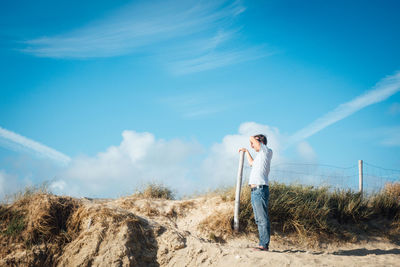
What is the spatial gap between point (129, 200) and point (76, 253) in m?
2.78

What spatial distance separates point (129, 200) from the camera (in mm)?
9500

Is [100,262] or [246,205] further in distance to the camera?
[246,205]

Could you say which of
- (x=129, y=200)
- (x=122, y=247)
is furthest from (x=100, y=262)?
(x=129, y=200)

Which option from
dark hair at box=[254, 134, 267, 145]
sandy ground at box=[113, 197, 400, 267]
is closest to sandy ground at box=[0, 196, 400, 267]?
sandy ground at box=[113, 197, 400, 267]

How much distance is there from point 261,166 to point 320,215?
383 centimetres

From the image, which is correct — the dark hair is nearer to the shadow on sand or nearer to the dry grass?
the shadow on sand

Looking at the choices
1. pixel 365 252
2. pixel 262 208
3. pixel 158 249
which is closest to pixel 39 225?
pixel 158 249

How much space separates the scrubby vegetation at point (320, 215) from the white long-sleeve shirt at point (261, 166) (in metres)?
2.02

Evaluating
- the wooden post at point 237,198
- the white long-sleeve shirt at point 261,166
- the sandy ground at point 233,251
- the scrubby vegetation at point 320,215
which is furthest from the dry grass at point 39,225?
the white long-sleeve shirt at point 261,166

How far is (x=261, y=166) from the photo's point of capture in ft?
21.2

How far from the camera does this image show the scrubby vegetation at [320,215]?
8.22 m

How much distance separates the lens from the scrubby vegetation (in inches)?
324

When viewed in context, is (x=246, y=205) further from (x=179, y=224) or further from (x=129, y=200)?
(x=129, y=200)

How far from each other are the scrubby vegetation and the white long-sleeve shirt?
202 cm
